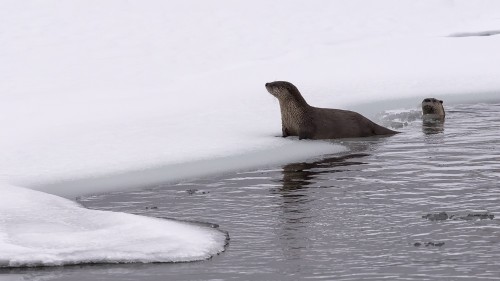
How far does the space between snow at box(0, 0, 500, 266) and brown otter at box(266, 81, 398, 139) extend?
289 mm

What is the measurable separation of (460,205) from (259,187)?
188 centimetres

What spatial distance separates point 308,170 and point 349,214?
7.01 ft

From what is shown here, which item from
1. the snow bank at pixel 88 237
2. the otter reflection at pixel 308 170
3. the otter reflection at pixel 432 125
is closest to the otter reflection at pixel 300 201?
the otter reflection at pixel 308 170

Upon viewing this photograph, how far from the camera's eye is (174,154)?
11086 millimetres

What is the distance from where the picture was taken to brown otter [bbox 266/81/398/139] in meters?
12.6

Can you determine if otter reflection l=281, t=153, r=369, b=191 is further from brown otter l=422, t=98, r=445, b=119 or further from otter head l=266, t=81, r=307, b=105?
brown otter l=422, t=98, r=445, b=119

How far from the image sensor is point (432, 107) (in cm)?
1384

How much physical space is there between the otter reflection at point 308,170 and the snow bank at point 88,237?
6.18 feet

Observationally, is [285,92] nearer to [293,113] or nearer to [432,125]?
[293,113]

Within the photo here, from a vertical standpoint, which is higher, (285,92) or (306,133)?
(285,92)

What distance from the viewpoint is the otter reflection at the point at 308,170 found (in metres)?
9.79

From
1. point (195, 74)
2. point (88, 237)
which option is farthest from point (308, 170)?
point (195, 74)

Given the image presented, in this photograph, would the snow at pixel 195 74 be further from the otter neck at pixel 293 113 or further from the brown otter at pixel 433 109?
the brown otter at pixel 433 109

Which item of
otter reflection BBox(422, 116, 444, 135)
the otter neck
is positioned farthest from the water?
the otter neck
